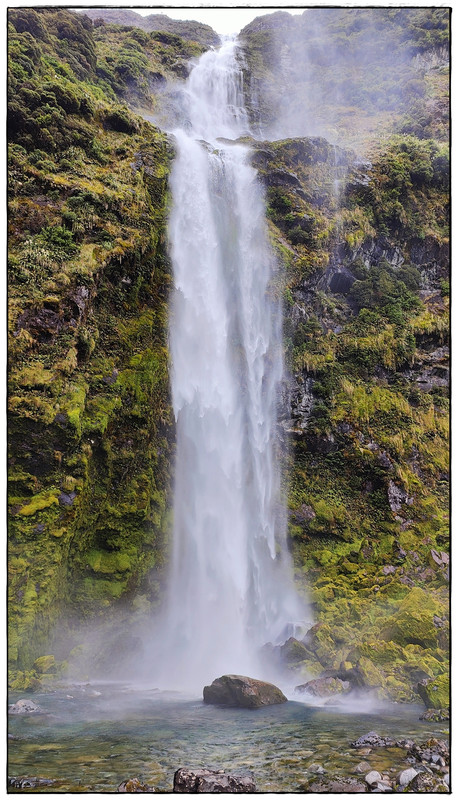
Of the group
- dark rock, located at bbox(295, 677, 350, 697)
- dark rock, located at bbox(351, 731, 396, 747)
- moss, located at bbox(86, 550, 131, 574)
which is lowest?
dark rock, located at bbox(295, 677, 350, 697)

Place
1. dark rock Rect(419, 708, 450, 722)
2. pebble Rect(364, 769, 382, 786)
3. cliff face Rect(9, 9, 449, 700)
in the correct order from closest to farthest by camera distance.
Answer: pebble Rect(364, 769, 382, 786), dark rock Rect(419, 708, 450, 722), cliff face Rect(9, 9, 449, 700)

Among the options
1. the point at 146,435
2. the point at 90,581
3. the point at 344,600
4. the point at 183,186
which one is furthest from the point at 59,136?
the point at 344,600

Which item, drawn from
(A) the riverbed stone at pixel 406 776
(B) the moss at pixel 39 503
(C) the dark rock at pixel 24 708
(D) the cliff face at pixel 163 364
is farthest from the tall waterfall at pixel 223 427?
(A) the riverbed stone at pixel 406 776

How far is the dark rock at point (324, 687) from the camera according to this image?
453 inches

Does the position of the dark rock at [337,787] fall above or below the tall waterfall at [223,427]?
below

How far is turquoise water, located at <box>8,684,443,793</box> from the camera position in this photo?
727 cm

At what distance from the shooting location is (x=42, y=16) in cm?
1992

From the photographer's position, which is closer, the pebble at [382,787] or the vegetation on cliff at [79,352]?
the pebble at [382,787]

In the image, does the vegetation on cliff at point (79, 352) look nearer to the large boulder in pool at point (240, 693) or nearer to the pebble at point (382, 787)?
the large boulder in pool at point (240, 693)

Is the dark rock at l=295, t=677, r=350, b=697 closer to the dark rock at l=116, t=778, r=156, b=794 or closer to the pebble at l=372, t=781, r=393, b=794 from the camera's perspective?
the pebble at l=372, t=781, r=393, b=794

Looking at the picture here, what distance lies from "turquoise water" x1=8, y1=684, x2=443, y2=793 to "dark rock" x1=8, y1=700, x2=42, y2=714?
0.22m

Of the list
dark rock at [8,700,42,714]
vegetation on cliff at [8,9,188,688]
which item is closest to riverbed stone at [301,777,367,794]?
dark rock at [8,700,42,714]

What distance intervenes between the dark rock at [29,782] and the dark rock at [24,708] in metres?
2.66

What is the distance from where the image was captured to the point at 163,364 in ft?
54.0
